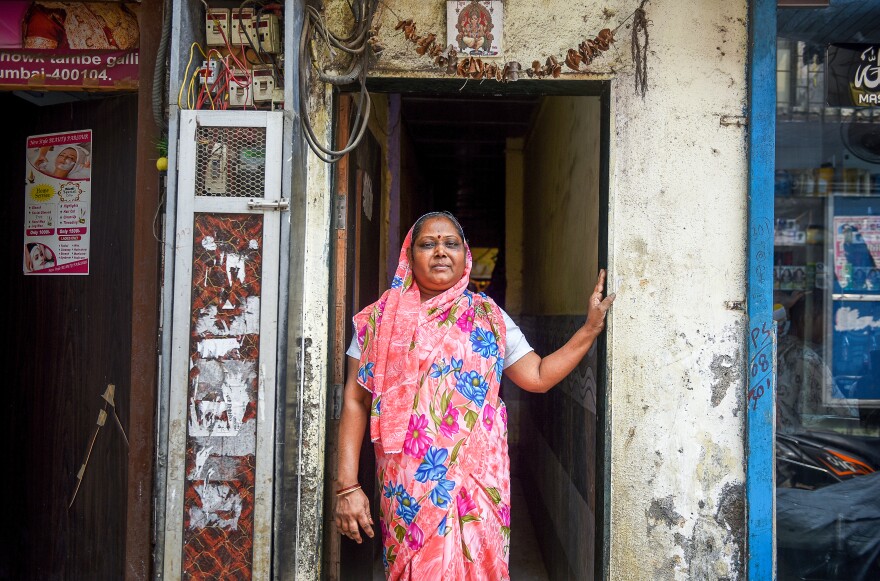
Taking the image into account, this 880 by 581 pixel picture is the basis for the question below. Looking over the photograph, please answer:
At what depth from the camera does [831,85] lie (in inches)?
123

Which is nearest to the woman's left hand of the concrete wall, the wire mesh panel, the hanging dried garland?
the concrete wall

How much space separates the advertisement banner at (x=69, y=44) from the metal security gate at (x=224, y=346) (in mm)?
942

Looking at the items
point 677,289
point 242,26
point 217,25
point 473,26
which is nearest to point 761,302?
point 677,289

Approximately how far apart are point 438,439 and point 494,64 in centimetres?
158

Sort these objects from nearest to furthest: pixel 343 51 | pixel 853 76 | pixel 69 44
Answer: pixel 343 51 → pixel 69 44 → pixel 853 76

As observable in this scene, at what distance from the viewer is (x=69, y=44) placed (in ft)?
9.53

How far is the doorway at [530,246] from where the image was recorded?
285 centimetres

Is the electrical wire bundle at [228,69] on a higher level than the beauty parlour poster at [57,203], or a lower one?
higher

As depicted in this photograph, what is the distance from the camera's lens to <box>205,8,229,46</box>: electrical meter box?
2.54 metres

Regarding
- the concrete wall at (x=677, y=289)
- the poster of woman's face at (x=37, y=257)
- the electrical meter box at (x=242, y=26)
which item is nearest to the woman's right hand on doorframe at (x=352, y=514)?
the concrete wall at (x=677, y=289)

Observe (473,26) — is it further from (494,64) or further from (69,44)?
(69,44)

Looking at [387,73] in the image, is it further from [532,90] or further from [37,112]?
[37,112]

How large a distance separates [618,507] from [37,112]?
3.51m

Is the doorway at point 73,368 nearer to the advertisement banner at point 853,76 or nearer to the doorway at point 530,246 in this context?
the doorway at point 530,246
